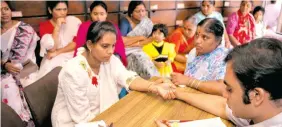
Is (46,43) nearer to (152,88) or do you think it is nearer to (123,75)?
(123,75)

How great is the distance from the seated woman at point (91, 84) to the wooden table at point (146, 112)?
9 centimetres

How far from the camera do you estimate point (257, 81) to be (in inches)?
31.1

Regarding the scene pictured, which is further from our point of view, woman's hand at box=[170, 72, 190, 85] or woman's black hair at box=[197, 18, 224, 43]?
woman's black hair at box=[197, 18, 224, 43]

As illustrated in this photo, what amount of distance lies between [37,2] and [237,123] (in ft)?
8.99

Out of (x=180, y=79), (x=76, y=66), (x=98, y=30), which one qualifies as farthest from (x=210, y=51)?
(x=76, y=66)

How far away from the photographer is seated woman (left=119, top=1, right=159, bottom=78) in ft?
10.3

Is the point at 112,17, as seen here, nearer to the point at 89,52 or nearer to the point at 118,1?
the point at 118,1

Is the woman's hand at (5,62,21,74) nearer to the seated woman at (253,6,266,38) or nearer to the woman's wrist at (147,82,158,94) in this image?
the woman's wrist at (147,82,158,94)

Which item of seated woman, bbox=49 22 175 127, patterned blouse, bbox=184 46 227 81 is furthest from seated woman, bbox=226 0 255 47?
seated woman, bbox=49 22 175 127

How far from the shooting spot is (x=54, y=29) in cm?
286

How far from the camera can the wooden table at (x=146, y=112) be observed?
116 centimetres

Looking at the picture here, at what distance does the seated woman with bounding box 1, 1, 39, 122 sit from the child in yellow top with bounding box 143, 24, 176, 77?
4.95ft

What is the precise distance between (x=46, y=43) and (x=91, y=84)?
54.6 inches

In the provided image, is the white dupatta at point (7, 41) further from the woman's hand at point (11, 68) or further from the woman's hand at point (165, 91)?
the woman's hand at point (165, 91)
